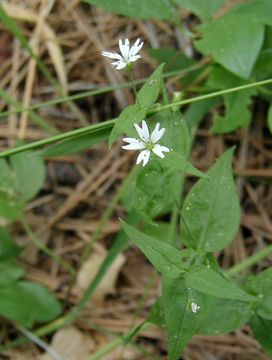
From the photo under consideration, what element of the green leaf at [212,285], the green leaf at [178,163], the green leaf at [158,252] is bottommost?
the green leaf at [212,285]

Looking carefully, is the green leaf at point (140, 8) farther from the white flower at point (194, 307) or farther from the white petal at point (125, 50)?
the white flower at point (194, 307)

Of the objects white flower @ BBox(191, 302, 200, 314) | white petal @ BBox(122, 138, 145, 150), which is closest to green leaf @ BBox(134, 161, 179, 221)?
white petal @ BBox(122, 138, 145, 150)

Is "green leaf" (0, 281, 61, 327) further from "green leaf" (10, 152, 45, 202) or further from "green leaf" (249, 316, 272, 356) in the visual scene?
"green leaf" (249, 316, 272, 356)

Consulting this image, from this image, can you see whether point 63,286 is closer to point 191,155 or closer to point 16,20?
point 191,155

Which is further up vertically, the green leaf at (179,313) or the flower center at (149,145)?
the flower center at (149,145)

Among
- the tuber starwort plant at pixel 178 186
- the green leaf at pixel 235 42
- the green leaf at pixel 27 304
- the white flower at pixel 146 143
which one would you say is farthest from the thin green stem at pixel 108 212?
the white flower at pixel 146 143

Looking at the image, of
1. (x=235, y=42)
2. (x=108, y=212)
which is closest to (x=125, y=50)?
(x=235, y=42)
